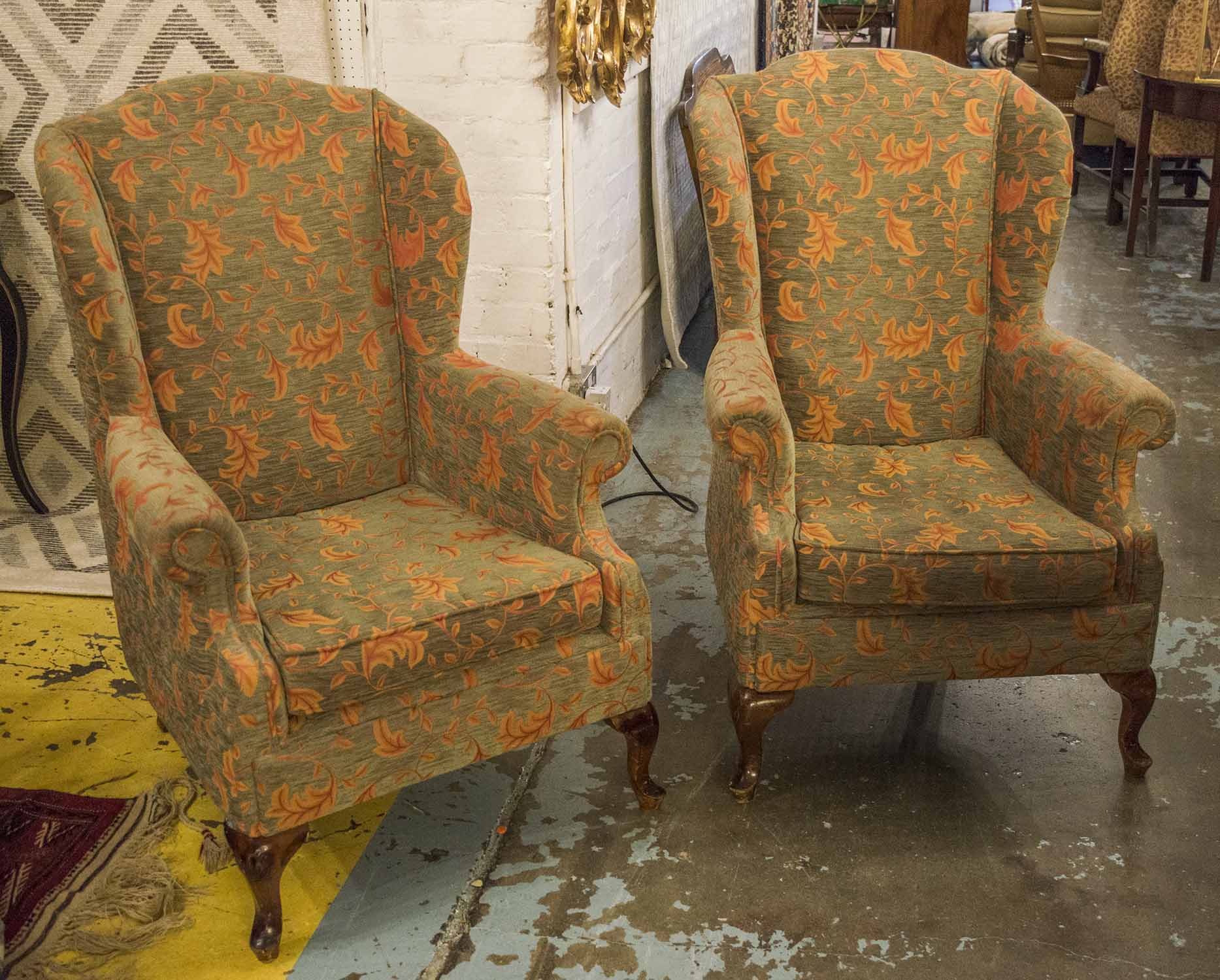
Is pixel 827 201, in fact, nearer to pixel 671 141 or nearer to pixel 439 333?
pixel 439 333

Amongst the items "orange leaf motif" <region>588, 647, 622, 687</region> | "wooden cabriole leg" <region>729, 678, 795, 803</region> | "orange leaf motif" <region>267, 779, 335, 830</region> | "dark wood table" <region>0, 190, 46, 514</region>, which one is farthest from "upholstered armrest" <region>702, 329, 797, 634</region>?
"dark wood table" <region>0, 190, 46, 514</region>

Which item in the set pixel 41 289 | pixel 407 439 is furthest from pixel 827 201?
pixel 41 289

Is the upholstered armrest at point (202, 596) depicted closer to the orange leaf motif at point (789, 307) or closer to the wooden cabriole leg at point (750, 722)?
the wooden cabriole leg at point (750, 722)

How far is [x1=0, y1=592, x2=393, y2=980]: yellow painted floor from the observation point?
69.8 inches

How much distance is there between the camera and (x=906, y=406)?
2424mm

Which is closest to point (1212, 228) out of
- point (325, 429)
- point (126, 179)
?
point (325, 429)

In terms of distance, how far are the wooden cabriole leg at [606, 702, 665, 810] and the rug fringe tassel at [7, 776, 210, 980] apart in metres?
0.64

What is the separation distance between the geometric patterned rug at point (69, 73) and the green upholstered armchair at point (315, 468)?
60 centimetres

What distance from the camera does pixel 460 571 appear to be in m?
1.87

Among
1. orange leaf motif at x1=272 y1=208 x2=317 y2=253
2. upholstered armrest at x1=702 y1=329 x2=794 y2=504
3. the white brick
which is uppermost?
the white brick

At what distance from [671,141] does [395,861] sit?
287 cm

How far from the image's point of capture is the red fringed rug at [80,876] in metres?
1.77

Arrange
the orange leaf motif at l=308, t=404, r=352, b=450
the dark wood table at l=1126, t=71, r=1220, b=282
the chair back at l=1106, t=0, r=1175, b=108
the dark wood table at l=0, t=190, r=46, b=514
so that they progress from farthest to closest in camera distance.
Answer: the chair back at l=1106, t=0, r=1175, b=108, the dark wood table at l=1126, t=71, r=1220, b=282, the dark wood table at l=0, t=190, r=46, b=514, the orange leaf motif at l=308, t=404, r=352, b=450

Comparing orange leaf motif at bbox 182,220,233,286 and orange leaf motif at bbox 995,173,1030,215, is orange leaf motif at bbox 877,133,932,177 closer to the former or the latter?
orange leaf motif at bbox 995,173,1030,215
